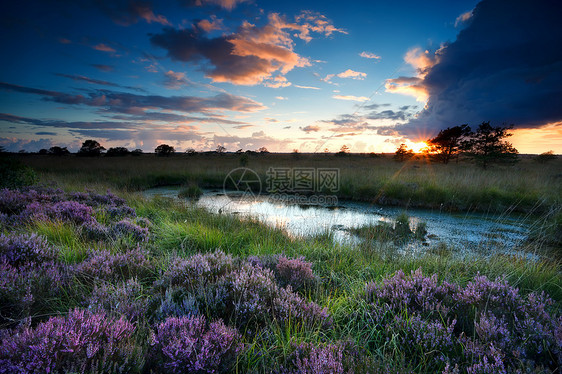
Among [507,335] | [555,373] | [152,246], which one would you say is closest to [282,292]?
[507,335]

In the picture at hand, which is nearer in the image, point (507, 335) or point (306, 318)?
point (507, 335)

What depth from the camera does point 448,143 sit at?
118 feet

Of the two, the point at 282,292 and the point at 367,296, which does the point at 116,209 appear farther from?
the point at 367,296

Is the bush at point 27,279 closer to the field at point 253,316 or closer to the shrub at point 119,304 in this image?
the field at point 253,316

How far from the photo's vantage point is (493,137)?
28453mm

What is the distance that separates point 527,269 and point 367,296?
3612 mm

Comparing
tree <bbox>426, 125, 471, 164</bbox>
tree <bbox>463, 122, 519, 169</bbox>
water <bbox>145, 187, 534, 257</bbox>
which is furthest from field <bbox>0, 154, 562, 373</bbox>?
tree <bbox>426, 125, 471, 164</bbox>

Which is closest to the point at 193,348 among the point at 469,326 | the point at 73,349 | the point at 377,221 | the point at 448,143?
the point at 73,349

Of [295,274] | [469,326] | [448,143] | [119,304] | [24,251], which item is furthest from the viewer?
[448,143]

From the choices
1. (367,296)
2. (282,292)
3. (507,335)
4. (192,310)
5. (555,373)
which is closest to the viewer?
(555,373)

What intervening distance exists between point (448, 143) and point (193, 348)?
4342 cm

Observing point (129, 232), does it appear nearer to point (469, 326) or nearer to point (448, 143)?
point (469, 326)

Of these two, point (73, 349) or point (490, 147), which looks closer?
point (73, 349)

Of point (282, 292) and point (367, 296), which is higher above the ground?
point (282, 292)
